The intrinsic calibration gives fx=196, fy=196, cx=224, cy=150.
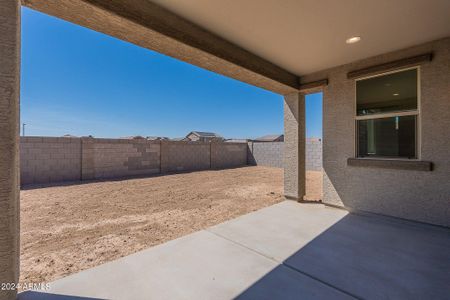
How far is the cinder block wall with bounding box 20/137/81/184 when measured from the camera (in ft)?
22.3

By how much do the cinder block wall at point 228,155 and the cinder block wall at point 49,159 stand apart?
703cm

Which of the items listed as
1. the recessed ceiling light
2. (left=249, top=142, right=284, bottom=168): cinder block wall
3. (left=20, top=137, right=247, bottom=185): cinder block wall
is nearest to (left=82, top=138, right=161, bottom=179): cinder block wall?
(left=20, top=137, right=247, bottom=185): cinder block wall

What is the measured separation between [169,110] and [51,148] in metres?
18.3

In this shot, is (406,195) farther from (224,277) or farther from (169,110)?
(169,110)

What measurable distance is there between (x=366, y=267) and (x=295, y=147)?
109 inches

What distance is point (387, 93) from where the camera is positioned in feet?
11.3

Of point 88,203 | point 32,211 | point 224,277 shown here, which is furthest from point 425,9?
point 32,211

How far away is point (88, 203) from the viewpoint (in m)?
4.75

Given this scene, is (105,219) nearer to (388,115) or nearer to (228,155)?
(388,115)

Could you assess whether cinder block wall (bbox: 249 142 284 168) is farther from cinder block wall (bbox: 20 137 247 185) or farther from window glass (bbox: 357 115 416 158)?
window glass (bbox: 357 115 416 158)

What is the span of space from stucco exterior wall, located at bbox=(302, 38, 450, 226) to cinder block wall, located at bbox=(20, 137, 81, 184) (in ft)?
28.5

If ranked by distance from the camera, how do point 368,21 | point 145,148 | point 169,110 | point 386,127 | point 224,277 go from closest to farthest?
point 224,277
point 368,21
point 386,127
point 145,148
point 169,110

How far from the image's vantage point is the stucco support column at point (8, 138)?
1350mm

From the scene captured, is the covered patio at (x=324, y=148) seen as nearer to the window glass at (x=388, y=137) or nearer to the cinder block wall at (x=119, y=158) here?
the window glass at (x=388, y=137)
